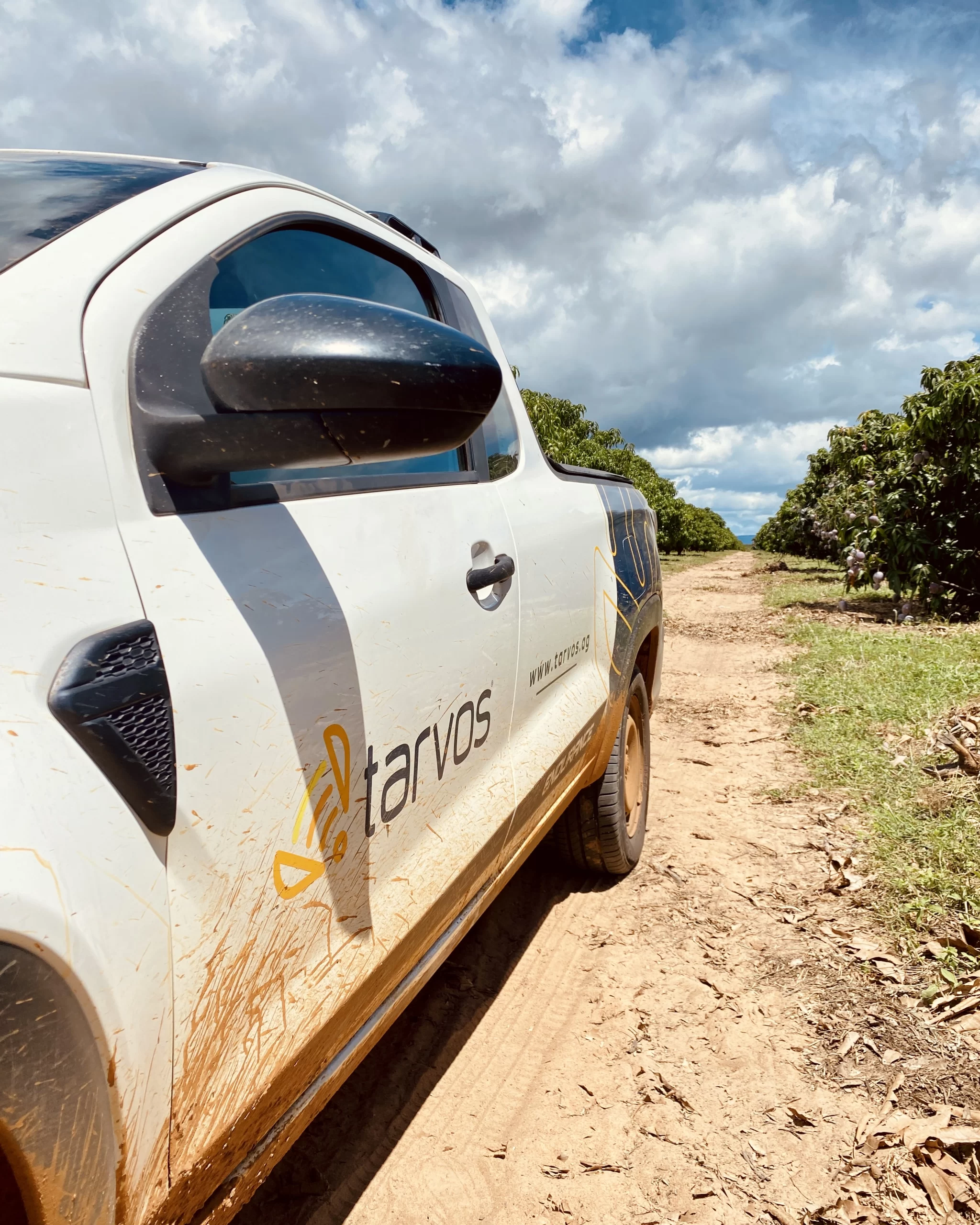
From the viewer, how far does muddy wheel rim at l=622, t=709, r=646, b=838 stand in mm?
3094

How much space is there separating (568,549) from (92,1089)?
162 centimetres

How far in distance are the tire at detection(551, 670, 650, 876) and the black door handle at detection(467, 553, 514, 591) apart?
1149mm

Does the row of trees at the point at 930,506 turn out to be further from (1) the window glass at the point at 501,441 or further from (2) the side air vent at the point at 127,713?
Result: (2) the side air vent at the point at 127,713

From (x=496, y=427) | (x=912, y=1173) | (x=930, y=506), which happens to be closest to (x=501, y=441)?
(x=496, y=427)

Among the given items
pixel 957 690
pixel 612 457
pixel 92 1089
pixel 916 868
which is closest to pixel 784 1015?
pixel 916 868

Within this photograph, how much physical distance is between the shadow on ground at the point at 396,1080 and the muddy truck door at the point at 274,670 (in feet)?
2.55

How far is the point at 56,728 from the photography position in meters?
0.75

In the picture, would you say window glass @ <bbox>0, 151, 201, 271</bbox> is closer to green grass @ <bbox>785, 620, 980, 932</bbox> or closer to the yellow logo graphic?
the yellow logo graphic

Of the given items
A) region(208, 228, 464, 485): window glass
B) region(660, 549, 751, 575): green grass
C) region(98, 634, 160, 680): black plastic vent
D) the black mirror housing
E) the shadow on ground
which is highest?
region(208, 228, 464, 485): window glass

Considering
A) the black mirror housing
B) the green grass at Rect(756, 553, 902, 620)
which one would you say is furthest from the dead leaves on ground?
the green grass at Rect(756, 553, 902, 620)

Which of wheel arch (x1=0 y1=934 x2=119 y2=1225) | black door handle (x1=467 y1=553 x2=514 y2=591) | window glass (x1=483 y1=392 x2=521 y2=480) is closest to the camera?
wheel arch (x1=0 y1=934 x2=119 y2=1225)

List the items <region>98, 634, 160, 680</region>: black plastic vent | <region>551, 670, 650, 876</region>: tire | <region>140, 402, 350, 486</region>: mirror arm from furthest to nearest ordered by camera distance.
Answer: <region>551, 670, 650, 876</region>: tire
<region>140, 402, 350, 486</region>: mirror arm
<region>98, 634, 160, 680</region>: black plastic vent

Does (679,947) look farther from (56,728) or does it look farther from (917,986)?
(56,728)

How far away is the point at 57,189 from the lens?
3.81 feet
